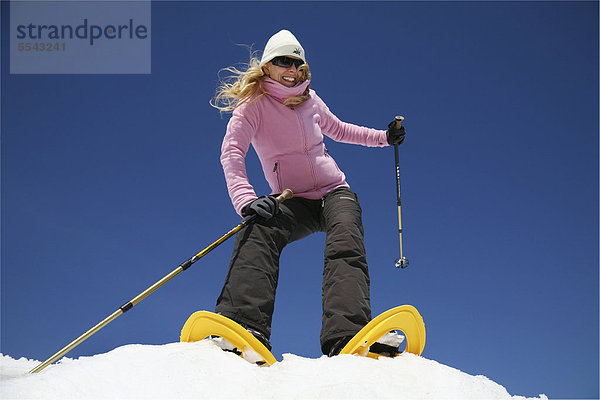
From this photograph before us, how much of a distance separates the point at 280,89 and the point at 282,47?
14.4 inches

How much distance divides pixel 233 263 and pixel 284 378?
1095 millimetres

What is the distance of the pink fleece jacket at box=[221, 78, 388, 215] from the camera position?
Answer: 12.8ft

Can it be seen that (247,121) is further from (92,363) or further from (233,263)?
(92,363)

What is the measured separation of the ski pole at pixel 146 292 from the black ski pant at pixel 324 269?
0.09m

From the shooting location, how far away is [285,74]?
400cm

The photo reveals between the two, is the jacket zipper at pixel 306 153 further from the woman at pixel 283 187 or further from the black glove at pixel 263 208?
the black glove at pixel 263 208

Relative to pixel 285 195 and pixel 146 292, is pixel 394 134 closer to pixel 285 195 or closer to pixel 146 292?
pixel 285 195

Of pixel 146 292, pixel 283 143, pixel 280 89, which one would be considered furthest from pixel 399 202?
pixel 146 292

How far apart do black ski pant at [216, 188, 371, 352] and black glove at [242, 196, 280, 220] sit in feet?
0.29

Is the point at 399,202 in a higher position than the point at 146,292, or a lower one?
higher

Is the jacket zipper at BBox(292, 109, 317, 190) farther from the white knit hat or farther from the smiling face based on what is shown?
the white knit hat

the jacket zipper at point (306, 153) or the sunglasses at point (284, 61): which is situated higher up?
the sunglasses at point (284, 61)

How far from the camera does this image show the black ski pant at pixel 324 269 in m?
3.06

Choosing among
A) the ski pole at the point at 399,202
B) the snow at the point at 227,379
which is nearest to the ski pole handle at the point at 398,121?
the ski pole at the point at 399,202
